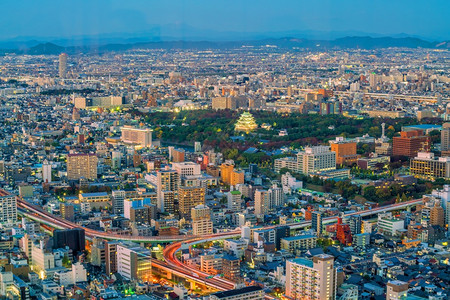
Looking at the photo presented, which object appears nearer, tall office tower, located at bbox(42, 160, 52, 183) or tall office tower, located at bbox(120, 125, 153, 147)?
tall office tower, located at bbox(42, 160, 52, 183)

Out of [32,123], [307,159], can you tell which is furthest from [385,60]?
[307,159]

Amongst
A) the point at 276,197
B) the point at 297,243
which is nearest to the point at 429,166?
the point at 276,197

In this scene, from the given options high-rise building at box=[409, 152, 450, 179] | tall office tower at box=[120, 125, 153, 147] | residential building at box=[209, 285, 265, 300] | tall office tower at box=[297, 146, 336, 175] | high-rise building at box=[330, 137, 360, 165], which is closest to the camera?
residential building at box=[209, 285, 265, 300]

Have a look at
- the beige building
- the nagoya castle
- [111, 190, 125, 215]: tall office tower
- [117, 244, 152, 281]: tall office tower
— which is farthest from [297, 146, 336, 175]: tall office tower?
[117, 244, 152, 281]: tall office tower

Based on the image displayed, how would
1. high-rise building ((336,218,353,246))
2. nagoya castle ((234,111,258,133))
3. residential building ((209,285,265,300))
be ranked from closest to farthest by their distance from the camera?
residential building ((209,285,265,300)) < high-rise building ((336,218,353,246)) < nagoya castle ((234,111,258,133))

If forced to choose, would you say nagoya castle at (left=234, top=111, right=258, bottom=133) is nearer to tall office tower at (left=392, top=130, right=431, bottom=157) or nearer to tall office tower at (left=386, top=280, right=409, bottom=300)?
tall office tower at (left=392, top=130, right=431, bottom=157)

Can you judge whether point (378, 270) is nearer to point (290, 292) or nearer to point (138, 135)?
point (290, 292)

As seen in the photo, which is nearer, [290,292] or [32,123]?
[290,292]
